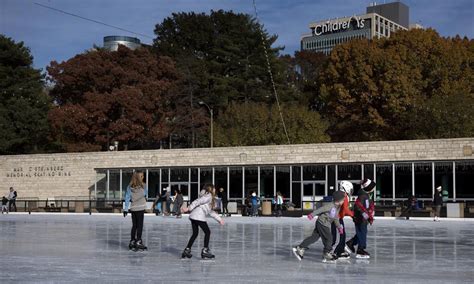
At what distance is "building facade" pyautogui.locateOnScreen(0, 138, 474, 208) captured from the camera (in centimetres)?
3916

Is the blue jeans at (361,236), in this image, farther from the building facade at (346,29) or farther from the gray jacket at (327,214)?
the building facade at (346,29)

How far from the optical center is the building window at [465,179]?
125ft

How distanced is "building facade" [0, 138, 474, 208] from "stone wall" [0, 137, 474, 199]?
0.06 m

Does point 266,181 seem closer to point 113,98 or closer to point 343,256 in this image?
point 113,98

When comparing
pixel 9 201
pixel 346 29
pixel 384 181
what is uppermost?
pixel 346 29

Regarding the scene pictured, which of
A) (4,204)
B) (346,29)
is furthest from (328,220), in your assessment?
(346,29)

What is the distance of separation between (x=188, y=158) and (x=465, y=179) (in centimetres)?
1837

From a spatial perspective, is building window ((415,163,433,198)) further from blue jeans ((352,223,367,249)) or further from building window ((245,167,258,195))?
blue jeans ((352,223,367,249))

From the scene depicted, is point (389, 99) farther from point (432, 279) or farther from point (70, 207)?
point (432, 279)

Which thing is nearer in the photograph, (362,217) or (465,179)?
(362,217)

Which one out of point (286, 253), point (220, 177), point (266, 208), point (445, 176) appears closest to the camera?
point (286, 253)

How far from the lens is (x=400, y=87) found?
54.6 m

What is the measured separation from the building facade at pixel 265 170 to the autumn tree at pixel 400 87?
11461 millimetres

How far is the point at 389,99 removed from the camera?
179 feet
